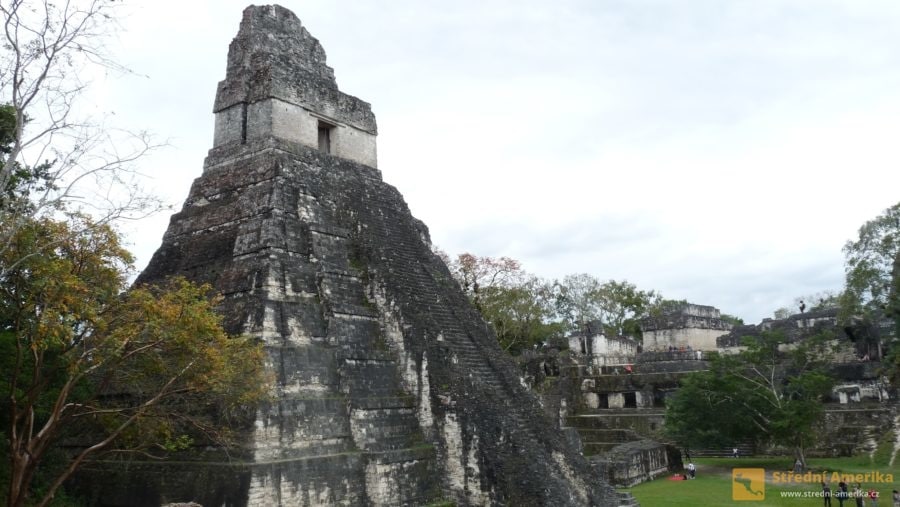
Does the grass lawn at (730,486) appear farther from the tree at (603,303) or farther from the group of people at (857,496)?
the tree at (603,303)

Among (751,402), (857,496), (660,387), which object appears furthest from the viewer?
(660,387)

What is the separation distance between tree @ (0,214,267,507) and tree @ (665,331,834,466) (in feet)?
46.6

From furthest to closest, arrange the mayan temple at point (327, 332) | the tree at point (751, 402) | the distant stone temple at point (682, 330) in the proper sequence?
the distant stone temple at point (682, 330) < the tree at point (751, 402) < the mayan temple at point (327, 332)

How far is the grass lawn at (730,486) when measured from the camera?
13961 millimetres

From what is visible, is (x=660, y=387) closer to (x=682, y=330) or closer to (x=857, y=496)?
(x=682, y=330)

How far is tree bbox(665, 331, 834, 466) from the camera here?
703 inches

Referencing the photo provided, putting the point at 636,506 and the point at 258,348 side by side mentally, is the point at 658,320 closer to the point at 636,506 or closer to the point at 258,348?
the point at 636,506

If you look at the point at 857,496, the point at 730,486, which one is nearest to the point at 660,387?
the point at 730,486

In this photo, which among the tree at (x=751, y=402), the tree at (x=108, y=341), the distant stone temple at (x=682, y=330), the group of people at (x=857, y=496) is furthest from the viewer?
the distant stone temple at (x=682, y=330)

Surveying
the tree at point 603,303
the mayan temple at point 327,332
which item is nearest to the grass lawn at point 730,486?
the mayan temple at point 327,332

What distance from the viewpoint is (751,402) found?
61.1 feet

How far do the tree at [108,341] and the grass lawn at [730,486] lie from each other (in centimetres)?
942

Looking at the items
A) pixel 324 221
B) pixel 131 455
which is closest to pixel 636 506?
pixel 324 221

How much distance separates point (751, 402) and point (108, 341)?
16.5 metres
